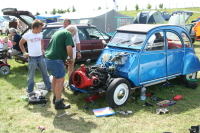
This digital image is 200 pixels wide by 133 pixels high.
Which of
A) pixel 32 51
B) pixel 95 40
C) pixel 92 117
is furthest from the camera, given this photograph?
pixel 95 40

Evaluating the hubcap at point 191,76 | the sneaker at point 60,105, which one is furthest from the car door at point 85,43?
the sneaker at point 60,105

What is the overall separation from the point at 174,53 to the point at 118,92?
2048mm

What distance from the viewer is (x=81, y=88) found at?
4.90 metres

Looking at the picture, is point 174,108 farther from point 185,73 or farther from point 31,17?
point 31,17

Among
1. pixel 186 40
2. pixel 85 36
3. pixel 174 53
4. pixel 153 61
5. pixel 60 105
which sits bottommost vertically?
pixel 60 105

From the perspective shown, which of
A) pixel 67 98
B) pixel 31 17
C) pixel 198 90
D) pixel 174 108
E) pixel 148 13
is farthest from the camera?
pixel 148 13

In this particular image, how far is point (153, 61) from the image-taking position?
5.31 metres

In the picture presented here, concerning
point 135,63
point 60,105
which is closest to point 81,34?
point 135,63

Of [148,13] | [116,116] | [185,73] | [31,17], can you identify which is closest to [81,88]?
[116,116]

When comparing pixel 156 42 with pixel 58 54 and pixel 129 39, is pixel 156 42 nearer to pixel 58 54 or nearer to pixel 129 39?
pixel 129 39

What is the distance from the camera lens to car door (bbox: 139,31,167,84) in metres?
5.14

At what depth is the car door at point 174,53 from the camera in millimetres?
5680

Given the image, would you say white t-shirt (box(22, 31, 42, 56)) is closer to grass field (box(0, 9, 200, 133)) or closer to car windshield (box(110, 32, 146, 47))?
grass field (box(0, 9, 200, 133))

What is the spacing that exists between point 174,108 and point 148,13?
24.9m
